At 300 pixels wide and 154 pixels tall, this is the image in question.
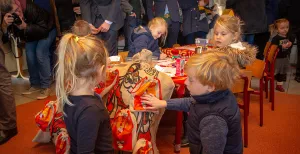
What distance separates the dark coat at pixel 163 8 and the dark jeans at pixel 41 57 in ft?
4.43

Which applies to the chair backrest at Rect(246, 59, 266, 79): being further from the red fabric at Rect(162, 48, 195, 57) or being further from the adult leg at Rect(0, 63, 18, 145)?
the adult leg at Rect(0, 63, 18, 145)

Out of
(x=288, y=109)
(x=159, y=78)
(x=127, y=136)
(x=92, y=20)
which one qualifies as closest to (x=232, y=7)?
(x=288, y=109)

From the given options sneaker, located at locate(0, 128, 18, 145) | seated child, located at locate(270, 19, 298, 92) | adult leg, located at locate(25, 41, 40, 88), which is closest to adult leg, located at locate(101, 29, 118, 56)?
adult leg, located at locate(25, 41, 40, 88)

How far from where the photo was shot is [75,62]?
1479 millimetres

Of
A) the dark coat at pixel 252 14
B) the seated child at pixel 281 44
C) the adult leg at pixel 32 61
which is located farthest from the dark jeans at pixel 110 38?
the seated child at pixel 281 44

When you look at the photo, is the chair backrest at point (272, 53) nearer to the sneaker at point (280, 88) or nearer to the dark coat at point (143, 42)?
the sneaker at point (280, 88)

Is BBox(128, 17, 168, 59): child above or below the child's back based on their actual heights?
above

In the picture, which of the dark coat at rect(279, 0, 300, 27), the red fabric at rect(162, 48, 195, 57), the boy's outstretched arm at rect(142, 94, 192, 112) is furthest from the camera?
the dark coat at rect(279, 0, 300, 27)

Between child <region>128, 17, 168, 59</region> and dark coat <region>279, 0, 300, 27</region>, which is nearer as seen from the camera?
child <region>128, 17, 168, 59</region>

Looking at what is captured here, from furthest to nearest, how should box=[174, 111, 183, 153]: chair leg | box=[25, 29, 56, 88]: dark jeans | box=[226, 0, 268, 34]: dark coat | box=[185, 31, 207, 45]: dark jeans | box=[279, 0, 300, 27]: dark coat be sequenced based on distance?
box=[279, 0, 300, 27]: dark coat → box=[226, 0, 268, 34]: dark coat → box=[185, 31, 207, 45]: dark jeans → box=[25, 29, 56, 88]: dark jeans → box=[174, 111, 183, 153]: chair leg

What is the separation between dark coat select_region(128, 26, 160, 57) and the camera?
3074 mm

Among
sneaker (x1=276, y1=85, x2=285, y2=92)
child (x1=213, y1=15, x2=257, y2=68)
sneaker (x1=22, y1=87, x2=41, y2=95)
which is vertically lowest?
sneaker (x1=276, y1=85, x2=285, y2=92)

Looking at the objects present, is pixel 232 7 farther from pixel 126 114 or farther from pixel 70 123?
pixel 70 123

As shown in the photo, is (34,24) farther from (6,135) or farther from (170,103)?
(170,103)
